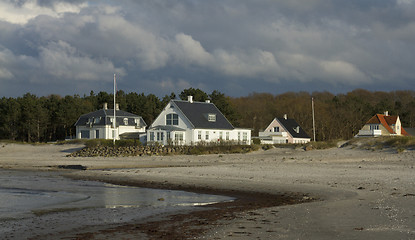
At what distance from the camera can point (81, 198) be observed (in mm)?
19797

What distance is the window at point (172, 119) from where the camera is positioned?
6388 cm

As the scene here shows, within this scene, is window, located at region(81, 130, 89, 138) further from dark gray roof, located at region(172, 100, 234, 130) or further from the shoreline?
the shoreline

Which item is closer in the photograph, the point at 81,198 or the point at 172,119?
the point at 81,198

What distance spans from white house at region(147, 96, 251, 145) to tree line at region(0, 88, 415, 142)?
671 inches

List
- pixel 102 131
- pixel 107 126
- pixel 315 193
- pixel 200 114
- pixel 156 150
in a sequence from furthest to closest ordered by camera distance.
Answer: pixel 102 131 → pixel 107 126 → pixel 200 114 → pixel 156 150 → pixel 315 193

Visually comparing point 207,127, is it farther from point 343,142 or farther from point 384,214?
point 384,214


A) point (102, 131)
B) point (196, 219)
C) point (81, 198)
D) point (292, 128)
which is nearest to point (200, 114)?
point (102, 131)

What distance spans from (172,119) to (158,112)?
3208cm

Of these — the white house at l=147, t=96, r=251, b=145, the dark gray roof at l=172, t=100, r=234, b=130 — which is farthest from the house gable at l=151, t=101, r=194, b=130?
the dark gray roof at l=172, t=100, r=234, b=130

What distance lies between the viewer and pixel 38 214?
15.5m

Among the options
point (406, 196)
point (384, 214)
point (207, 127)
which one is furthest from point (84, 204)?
point (207, 127)

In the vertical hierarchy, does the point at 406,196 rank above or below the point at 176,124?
below

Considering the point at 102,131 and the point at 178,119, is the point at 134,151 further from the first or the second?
the point at 102,131

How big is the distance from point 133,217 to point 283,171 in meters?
15.8
